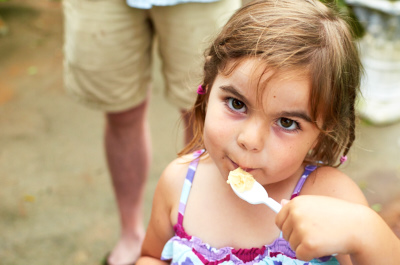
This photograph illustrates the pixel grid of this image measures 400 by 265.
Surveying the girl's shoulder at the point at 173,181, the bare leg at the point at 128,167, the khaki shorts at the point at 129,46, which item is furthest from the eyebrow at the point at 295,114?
the bare leg at the point at 128,167

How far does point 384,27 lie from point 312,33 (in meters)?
2.53

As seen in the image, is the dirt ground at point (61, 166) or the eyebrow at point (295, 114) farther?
the dirt ground at point (61, 166)

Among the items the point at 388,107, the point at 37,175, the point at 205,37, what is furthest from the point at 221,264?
the point at 388,107

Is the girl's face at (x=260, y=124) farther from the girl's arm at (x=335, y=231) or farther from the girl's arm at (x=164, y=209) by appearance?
the girl's arm at (x=164, y=209)

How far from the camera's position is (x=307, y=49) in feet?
3.92

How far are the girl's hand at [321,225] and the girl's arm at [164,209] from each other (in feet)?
1.44

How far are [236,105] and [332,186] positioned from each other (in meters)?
0.34

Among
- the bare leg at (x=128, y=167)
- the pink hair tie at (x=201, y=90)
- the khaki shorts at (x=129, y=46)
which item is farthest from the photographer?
the bare leg at (x=128, y=167)

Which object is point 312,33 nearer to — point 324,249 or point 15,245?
point 324,249

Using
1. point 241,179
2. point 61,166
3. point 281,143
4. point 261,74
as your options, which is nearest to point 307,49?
point 261,74

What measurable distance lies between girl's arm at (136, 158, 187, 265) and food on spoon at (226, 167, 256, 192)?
293 millimetres

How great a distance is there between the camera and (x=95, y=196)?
2.98 meters

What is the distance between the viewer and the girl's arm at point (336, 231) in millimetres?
1086

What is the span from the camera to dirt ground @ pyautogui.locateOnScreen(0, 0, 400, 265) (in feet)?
8.80
